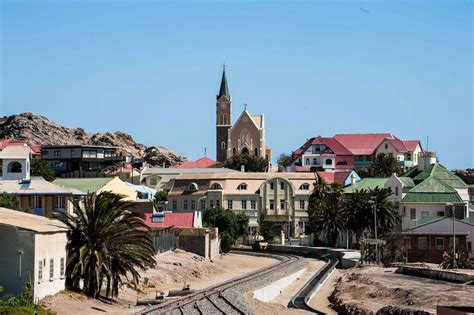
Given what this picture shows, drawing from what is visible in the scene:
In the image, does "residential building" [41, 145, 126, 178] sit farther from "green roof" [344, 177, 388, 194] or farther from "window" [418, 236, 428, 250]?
"window" [418, 236, 428, 250]

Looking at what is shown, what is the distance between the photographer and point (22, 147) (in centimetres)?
8856

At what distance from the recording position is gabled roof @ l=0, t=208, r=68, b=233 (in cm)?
4638

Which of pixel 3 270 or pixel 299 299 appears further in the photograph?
pixel 299 299

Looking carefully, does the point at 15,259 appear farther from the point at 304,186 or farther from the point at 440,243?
the point at 304,186

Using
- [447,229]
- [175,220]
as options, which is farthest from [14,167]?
[447,229]

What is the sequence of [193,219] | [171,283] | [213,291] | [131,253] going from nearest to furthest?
[131,253] < [213,291] < [171,283] < [193,219]

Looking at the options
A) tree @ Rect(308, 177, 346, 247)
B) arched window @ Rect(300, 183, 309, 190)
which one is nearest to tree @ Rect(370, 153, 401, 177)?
arched window @ Rect(300, 183, 309, 190)

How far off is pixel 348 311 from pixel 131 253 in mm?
10710

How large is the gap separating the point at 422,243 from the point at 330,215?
23302mm

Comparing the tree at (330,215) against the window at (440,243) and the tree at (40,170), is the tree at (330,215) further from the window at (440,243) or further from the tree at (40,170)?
the tree at (40,170)

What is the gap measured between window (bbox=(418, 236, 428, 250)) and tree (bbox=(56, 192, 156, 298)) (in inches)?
1685

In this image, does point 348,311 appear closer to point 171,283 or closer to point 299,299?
point 299,299

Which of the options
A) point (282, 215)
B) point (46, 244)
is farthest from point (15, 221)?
point (282, 215)

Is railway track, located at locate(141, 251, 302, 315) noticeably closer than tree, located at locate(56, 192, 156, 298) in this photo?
Yes
